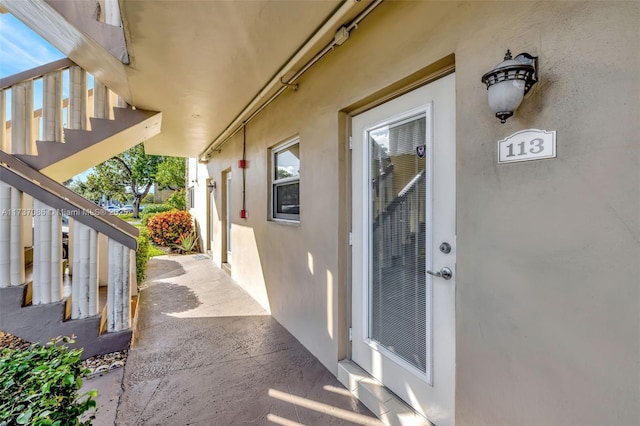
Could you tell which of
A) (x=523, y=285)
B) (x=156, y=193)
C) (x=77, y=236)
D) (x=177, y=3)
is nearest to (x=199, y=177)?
(x=77, y=236)

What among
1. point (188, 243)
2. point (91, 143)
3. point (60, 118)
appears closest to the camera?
point (60, 118)

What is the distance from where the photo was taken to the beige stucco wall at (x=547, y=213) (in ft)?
3.40

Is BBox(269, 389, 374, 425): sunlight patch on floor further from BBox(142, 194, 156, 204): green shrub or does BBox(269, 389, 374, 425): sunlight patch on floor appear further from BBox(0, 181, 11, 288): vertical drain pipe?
BBox(142, 194, 156, 204): green shrub

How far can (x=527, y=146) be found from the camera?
4.16 feet

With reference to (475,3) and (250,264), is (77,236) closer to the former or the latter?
(250,264)

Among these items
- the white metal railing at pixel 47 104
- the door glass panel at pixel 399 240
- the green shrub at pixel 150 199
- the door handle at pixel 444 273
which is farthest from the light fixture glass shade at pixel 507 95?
the green shrub at pixel 150 199

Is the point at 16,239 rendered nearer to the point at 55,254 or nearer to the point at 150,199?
the point at 55,254

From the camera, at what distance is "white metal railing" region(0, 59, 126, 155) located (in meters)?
3.35

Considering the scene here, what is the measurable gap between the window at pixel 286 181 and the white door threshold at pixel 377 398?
1652 mm

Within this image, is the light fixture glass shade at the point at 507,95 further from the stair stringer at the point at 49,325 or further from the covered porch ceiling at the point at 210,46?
the stair stringer at the point at 49,325

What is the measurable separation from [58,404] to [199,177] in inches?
342

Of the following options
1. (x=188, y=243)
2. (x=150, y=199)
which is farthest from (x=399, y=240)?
(x=150, y=199)

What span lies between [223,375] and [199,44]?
281cm

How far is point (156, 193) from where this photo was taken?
27.3 meters
